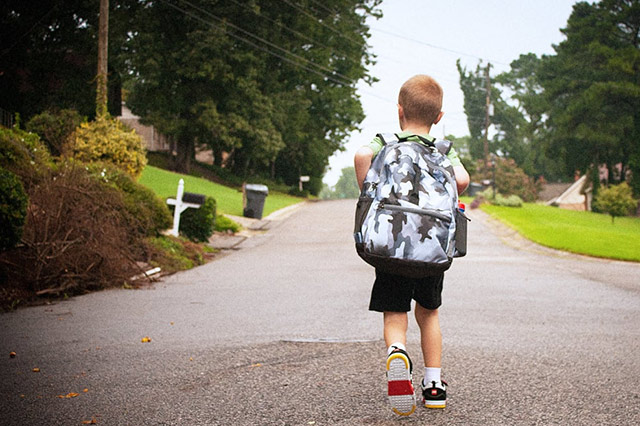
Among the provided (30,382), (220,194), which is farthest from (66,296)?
(220,194)

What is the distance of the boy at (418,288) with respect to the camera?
3.64 m

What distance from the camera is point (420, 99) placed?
146 inches

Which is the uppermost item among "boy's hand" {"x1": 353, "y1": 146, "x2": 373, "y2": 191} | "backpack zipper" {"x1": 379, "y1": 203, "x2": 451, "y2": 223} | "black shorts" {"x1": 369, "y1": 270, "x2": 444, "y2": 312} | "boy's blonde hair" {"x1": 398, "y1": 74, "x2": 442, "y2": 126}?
"boy's blonde hair" {"x1": 398, "y1": 74, "x2": 442, "y2": 126}

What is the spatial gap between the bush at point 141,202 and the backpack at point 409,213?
8.36 metres

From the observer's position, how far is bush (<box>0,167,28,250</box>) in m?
7.41

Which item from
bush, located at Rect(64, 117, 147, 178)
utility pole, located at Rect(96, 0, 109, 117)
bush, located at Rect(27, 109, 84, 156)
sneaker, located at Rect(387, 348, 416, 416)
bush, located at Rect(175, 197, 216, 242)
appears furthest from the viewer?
utility pole, located at Rect(96, 0, 109, 117)

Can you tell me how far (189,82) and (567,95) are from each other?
3441 cm

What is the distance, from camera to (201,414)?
3.55m

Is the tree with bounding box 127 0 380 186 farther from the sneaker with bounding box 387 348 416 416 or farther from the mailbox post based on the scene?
the sneaker with bounding box 387 348 416 416

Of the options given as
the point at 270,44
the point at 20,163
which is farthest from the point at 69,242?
the point at 270,44

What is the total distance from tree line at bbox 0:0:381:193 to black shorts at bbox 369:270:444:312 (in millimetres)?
24380

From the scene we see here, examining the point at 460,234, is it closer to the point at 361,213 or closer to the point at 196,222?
the point at 361,213

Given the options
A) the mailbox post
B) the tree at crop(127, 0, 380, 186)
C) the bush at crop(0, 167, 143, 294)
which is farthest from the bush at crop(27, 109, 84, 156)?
the tree at crop(127, 0, 380, 186)

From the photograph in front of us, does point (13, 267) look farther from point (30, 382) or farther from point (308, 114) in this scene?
point (308, 114)
